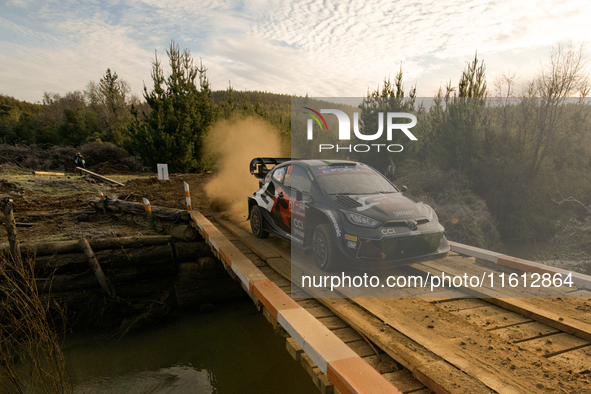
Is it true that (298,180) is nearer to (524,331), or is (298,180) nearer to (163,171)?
(524,331)

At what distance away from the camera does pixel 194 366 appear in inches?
262

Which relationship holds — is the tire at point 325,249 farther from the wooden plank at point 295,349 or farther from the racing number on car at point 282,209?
the wooden plank at point 295,349

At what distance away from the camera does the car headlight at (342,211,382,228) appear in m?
4.30

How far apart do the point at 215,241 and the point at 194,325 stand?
2828 mm

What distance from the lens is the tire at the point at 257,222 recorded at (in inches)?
264

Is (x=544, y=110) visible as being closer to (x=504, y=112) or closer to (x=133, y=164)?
(x=504, y=112)

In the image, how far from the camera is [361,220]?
4.36m

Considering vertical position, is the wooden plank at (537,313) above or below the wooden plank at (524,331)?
above

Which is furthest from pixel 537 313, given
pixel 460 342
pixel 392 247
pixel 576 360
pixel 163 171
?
pixel 163 171

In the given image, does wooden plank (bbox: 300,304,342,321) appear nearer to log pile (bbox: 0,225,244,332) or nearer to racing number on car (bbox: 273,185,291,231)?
racing number on car (bbox: 273,185,291,231)

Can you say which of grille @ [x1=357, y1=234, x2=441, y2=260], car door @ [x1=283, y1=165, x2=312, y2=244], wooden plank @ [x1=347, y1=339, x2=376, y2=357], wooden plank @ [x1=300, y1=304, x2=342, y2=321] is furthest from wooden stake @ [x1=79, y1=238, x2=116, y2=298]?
wooden plank @ [x1=347, y1=339, x2=376, y2=357]

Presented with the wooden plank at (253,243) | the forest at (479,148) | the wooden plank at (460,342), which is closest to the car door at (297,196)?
the wooden plank at (253,243)

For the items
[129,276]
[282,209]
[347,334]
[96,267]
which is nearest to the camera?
[347,334]

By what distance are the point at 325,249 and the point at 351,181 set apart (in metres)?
1.30
